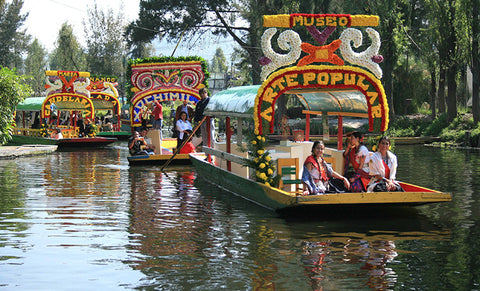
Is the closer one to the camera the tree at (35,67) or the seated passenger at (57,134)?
the seated passenger at (57,134)

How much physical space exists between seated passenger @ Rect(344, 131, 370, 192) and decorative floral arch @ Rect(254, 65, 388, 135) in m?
0.43

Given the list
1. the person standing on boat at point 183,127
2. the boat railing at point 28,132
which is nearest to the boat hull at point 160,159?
the person standing on boat at point 183,127

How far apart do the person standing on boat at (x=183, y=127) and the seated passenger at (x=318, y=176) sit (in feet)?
33.6

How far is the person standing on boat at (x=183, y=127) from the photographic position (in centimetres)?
2348

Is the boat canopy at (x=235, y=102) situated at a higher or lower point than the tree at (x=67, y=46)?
lower

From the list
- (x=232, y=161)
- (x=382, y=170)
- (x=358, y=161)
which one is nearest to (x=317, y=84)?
(x=358, y=161)

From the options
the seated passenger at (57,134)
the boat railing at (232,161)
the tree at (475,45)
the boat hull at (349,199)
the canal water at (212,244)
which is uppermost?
the tree at (475,45)

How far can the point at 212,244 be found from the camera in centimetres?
1152

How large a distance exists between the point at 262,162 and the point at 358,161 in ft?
6.05

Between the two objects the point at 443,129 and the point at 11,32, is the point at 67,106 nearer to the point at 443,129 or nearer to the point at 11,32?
the point at 443,129

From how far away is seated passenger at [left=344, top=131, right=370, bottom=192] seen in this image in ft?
45.1

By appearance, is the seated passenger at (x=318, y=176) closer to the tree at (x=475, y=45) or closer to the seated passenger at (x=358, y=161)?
the seated passenger at (x=358, y=161)

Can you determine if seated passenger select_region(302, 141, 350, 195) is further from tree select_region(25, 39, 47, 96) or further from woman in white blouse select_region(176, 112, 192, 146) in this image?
A: tree select_region(25, 39, 47, 96)

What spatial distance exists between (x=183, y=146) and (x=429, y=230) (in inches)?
495
